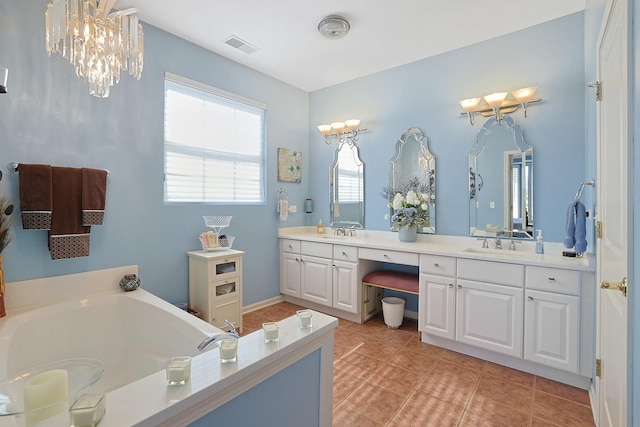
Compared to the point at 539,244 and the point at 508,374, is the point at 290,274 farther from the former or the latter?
the point at 539,244

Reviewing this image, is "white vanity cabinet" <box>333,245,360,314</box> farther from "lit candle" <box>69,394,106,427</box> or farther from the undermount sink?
"lit candle" <box>69,394,106,427</box>

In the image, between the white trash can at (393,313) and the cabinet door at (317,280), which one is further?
the cabinet door at (317,280)

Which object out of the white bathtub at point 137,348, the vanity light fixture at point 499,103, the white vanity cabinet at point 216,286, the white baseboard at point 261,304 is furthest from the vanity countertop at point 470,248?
the white bathtub at point 137,348

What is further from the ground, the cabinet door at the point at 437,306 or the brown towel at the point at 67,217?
the brown towel at the point at 67,217

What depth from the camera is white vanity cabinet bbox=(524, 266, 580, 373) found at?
2064mm

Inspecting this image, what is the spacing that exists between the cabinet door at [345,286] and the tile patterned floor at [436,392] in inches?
19.3

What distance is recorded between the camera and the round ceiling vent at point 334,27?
100 inches

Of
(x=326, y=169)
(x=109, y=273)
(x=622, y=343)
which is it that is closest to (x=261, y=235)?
(x=326, y=169)

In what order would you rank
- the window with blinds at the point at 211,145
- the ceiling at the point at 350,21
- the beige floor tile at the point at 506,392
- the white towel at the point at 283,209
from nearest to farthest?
the beige floor tile at the point at 506,392 → the ceiling at the point at 350,21 → the window with blinds at the point at 211,145 → the white towel at the point at 283,209

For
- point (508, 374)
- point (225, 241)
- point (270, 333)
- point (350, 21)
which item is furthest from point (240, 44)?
point (508, 374)

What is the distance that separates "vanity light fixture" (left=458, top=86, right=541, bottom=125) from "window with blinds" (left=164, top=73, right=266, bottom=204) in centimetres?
225

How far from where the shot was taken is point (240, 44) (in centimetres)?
300

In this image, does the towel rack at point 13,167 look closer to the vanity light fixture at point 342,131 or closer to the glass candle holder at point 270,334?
the glass candle holder at point 270,334

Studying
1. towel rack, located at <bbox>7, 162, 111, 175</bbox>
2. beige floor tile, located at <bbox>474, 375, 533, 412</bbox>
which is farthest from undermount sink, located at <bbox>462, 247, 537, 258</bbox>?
towel rack, located at <bbox>7, 162, 111, 175</bbox>
